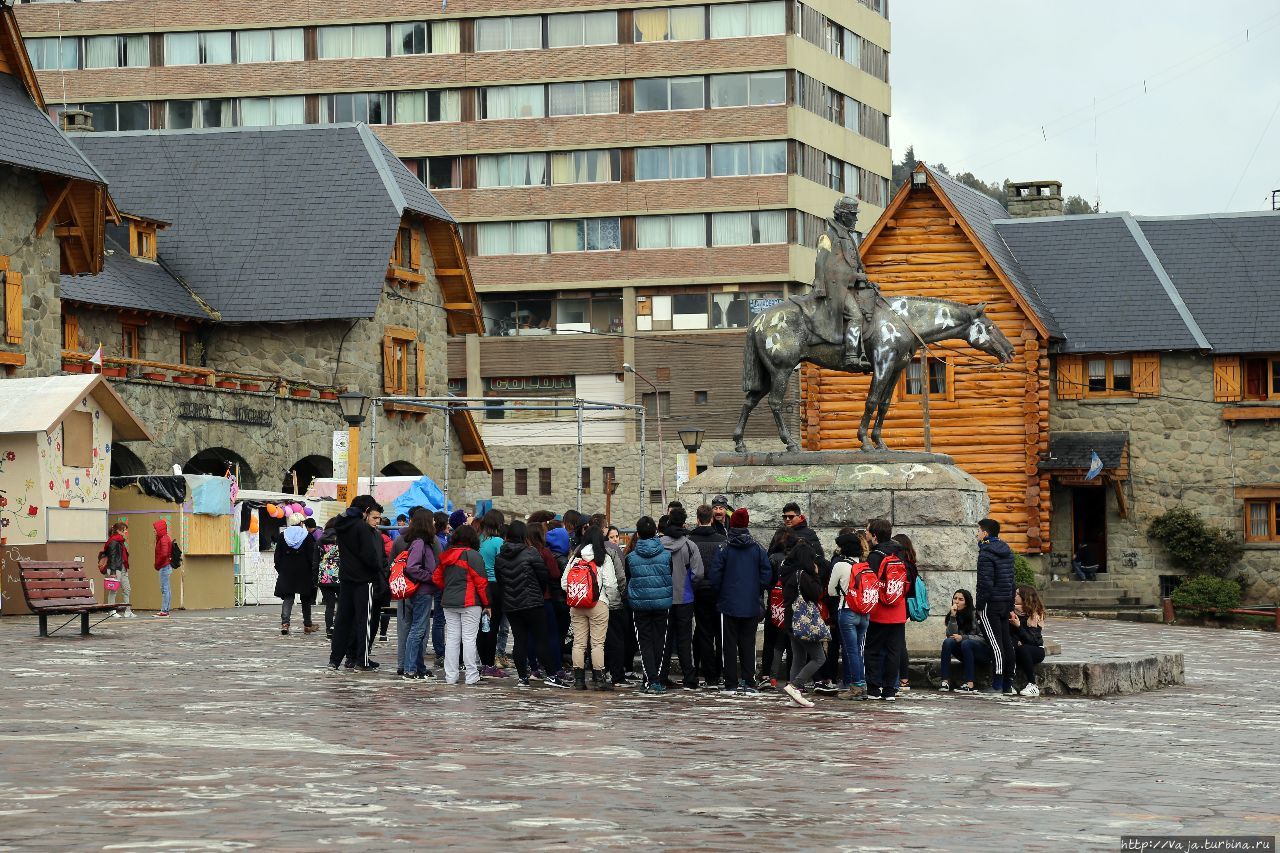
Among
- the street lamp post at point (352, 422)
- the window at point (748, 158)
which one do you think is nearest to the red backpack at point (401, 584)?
the street lamp post at point (352, 422)

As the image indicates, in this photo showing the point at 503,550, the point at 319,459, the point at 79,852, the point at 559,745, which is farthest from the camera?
the point at 319,459

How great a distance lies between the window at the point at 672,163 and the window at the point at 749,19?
168 inches

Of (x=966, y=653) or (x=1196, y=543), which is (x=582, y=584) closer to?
(x=966, y=653)

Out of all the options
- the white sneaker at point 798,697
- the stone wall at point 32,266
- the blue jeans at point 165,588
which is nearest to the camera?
the white sneaker at point 798,697

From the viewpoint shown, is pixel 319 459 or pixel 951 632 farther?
pixel 319 459

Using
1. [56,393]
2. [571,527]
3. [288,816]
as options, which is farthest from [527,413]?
[288,816]

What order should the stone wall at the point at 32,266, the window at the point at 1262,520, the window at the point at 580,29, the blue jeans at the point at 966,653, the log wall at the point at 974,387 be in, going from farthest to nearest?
the window at the point at 580,29 < the log wall at the point at 974,387 < the window at the point at 1262,520 < the stone wall at the point at 32,266 < the blue jeans at the point at 966,653

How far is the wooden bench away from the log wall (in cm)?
2571

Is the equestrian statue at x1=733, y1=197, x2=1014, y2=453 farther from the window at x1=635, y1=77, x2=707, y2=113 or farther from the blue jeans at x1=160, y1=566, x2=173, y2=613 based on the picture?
the window at x1=635, y1=77, x2=707, y2=113

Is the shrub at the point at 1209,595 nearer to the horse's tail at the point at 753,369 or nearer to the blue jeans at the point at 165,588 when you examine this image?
the blue jeans at the point at 165,588

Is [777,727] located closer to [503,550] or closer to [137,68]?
[503,550]

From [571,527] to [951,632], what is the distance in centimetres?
407

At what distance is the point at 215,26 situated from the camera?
240ft

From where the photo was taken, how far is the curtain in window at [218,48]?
241ft
